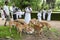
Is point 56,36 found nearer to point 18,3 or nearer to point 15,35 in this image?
point 15,35

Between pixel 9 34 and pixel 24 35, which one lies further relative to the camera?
pixel 24 35

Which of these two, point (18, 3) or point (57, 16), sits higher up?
point (18, 3)

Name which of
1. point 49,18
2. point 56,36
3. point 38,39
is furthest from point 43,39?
point 49,18

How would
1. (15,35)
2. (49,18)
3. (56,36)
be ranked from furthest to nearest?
(49,18)
(56,36)
(15,35)

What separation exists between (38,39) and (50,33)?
1.24 metres

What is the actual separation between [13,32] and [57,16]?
1127 centimetres

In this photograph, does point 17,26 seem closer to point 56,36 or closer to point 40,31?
point 40,31

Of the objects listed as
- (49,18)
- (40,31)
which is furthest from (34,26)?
(49,18)

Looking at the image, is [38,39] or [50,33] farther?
[50,33]

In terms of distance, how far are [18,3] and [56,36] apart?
33.3ft

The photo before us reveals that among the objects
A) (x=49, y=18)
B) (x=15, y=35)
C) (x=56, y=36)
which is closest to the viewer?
(x=15, y=35)

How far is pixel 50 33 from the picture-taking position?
1194 cm

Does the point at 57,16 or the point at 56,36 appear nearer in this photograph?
the point at 56,36

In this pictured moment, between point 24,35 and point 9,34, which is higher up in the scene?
point 9,34
